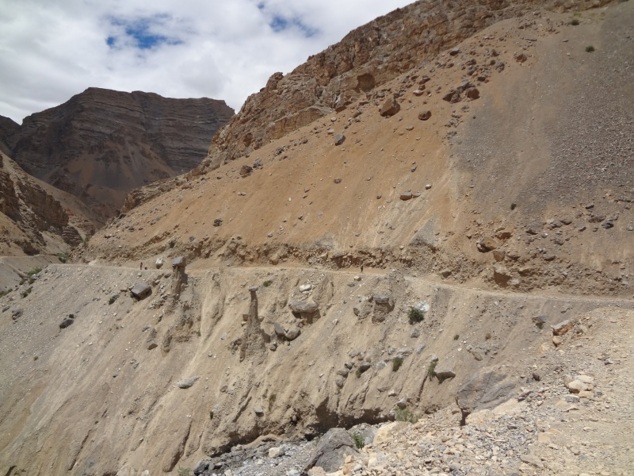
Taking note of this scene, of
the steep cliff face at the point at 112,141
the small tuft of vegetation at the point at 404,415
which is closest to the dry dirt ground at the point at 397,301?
the small tuft of vegetation at the point at 404,415

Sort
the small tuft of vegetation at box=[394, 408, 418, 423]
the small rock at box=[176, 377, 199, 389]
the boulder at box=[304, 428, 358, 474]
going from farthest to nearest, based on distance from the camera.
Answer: the small rock at box=[176, 377, 199, 389]
the small tuft of vegetation at box=[394, 408, 418, 423]
the boulder at box=[304, 428, 358, 474]

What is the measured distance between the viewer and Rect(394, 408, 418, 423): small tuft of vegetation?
47.6ft

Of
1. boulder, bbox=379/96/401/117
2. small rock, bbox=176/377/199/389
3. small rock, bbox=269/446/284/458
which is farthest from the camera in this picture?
boulder, bbox=379/96/401/117

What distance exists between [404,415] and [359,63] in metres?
29.3

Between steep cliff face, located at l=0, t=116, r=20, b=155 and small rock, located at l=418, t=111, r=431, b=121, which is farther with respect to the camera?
steep cliff face, located at l=0, t=116, r=20, b=155

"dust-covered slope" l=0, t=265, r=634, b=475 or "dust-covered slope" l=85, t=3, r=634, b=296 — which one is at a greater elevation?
"dust-covered slope" l=85, t=3, r=634, b=296

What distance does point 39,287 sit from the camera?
33781mm

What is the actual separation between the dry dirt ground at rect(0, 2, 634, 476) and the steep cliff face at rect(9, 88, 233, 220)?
8404 centimetres

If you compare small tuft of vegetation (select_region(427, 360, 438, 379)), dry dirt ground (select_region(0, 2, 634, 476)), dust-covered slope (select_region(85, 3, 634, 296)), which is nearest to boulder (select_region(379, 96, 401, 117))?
dust-covered slope (select_region(85, 3, 634, 296))

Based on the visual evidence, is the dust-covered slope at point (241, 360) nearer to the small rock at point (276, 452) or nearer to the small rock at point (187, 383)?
the small rock at point (187, 383)

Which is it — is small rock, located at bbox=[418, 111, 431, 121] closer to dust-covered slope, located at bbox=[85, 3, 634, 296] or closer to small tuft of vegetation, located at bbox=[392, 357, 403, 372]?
dust-covered slope, located at bbox=[85, 3, 634, 296]

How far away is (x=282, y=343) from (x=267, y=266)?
541 cm

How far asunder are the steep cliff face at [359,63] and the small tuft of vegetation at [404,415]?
24662mm

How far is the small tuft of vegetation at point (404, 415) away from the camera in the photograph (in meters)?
14.5
